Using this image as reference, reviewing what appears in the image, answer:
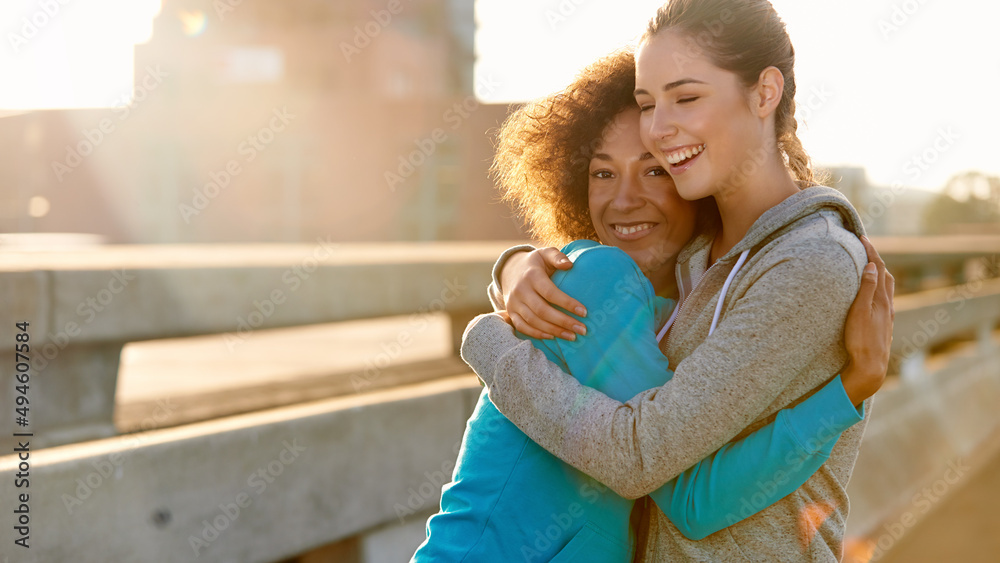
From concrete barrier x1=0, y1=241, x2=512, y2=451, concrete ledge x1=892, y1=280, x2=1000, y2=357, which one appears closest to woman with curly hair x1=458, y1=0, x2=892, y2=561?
concrete barrier x1=0, y1=241, x2=512, y2=451

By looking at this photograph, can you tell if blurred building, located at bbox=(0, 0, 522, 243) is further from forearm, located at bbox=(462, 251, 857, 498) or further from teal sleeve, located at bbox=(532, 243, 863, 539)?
forearm, located at bbox=(462, 251, 857, 498)

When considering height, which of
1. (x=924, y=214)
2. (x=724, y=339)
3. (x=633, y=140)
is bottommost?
(x=924, y=214)

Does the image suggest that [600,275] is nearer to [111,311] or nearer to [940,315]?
[111,311]

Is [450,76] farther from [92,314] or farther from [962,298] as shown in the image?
[92,314]

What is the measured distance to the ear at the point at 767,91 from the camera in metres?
2.38

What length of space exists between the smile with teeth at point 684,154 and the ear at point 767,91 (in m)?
0.20

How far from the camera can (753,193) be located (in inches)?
96.4

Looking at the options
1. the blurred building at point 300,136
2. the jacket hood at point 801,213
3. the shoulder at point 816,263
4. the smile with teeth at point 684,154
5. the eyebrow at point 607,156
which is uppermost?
the smile with teeth at point 684,154

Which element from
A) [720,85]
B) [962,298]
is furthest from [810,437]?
[962,298]

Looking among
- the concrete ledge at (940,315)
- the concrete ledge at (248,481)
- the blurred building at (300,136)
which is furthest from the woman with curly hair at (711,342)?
the blurred building at (300,136)

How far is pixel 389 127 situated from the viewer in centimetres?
4628

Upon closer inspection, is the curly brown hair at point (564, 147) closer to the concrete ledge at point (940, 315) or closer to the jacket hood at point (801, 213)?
the jacket hood at point (801, 213)

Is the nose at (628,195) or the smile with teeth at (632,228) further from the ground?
the nose at (628,195)

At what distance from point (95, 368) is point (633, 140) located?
204 cm
